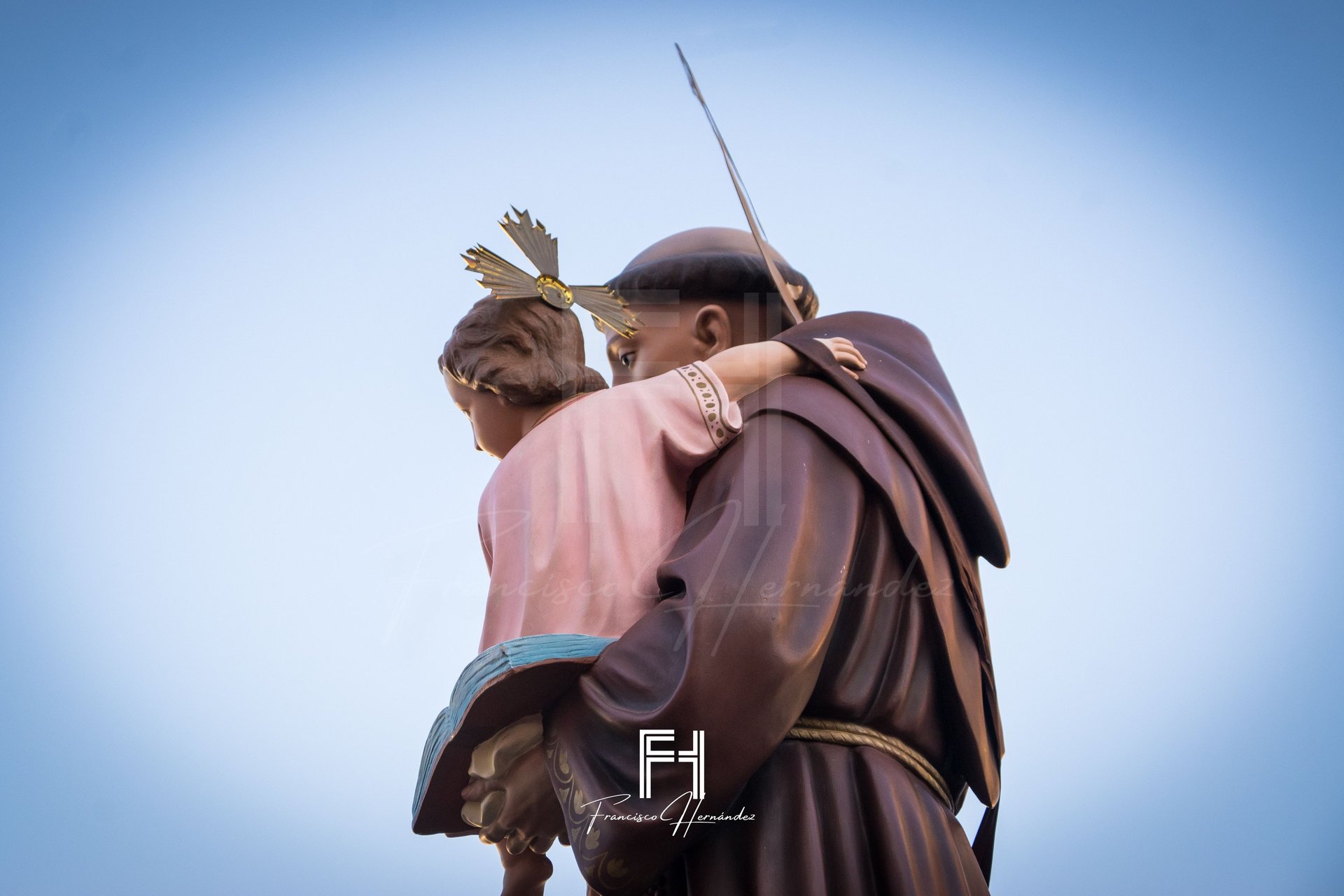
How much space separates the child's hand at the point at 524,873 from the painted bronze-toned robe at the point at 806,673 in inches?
11.6

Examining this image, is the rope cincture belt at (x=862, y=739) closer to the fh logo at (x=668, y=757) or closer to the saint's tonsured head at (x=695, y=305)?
the fh logo at (x=668, y=757)

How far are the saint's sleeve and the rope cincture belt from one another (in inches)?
3.6

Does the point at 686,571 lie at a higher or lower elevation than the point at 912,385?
lower

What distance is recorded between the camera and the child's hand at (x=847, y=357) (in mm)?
3133

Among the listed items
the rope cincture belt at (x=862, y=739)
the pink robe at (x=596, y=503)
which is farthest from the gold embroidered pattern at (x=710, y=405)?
the rope cincture belt at (x=862, y=739)

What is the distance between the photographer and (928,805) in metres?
2.71

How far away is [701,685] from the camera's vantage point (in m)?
2.49

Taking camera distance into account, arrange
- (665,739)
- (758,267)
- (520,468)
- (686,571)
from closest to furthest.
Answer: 1. (665,739)
2. (686,571)
3. (520,468)
4. (758,267)

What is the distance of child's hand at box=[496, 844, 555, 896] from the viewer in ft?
9.29

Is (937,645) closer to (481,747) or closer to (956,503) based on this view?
(956,503)

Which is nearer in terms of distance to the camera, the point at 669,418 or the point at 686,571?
the point at 686,571

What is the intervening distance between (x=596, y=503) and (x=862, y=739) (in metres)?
0.66

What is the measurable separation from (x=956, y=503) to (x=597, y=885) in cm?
107

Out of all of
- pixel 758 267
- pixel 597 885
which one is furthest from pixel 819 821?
pixel 758 267
